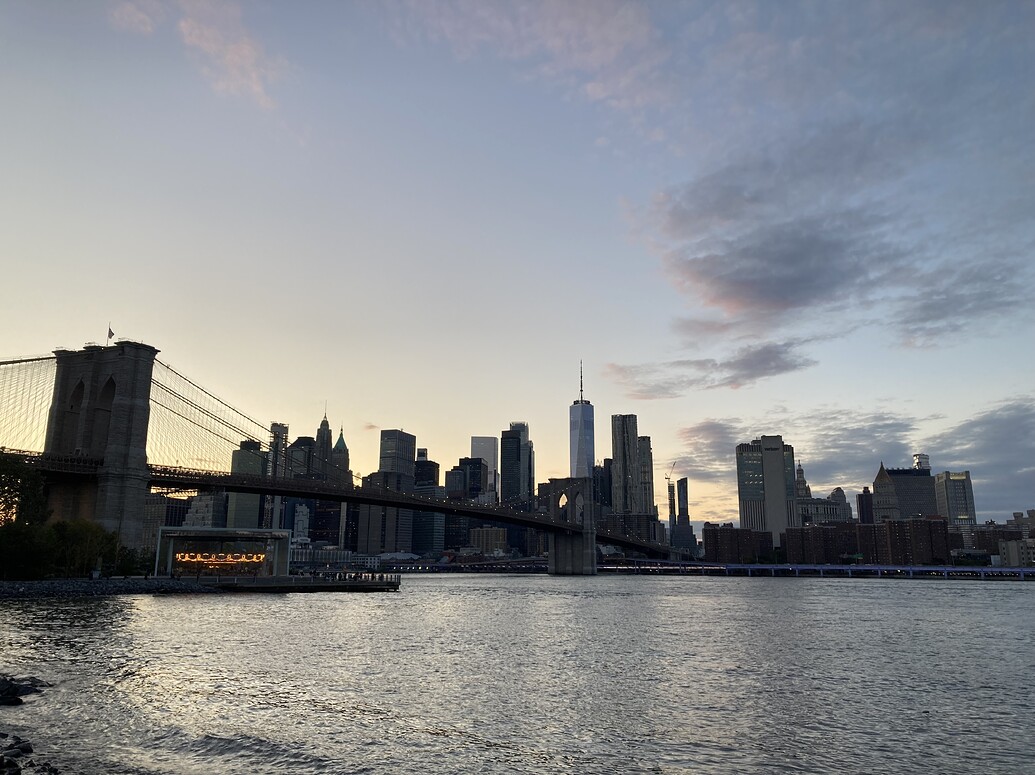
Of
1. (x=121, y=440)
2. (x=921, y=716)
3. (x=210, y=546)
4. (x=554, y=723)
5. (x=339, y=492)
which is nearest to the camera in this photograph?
(x=554, y=723)

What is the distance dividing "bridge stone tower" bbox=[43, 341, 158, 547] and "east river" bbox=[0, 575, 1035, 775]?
36446mm

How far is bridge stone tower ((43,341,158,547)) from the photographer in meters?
90.1

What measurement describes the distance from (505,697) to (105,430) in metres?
83.6

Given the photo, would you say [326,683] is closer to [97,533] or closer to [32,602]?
[32,602]

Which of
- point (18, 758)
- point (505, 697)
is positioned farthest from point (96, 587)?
point (18, 758)

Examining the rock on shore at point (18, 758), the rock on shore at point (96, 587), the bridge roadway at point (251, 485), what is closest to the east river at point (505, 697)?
the rock on shore at point (18, 758)

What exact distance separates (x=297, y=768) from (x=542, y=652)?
974 inches

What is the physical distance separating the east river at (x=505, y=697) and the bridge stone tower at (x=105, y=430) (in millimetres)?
36446

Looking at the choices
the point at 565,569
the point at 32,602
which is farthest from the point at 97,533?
the point at 565,569

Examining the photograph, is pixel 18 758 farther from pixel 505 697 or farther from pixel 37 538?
pixel 37 538

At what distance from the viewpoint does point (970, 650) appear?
46.2 metres

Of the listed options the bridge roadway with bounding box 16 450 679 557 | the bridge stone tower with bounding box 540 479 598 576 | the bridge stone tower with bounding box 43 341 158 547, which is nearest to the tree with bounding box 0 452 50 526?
the bridge roadway with bounding box 16 450 679 557

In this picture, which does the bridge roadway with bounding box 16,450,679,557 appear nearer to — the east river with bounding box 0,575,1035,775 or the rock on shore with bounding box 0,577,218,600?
the rock on shore with bounding box 0,577,218,600

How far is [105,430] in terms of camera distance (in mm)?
94812
